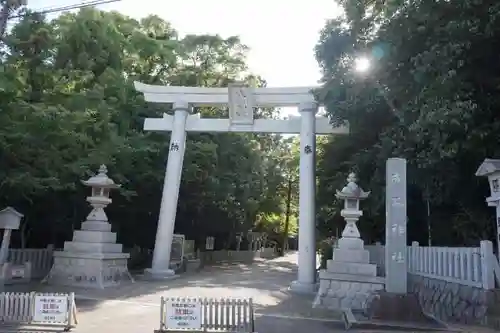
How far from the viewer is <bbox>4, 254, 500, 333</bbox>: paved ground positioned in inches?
386

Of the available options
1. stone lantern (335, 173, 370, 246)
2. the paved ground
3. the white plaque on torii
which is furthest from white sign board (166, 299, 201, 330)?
the white plaque on torii

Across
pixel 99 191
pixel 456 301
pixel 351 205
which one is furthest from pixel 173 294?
pixel 456 301

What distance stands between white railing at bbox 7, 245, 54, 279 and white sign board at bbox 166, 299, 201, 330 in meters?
10.5

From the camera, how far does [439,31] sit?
11.0 m

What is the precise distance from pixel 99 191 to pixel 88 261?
2477 millimetres

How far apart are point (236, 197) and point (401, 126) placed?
17.3 metres

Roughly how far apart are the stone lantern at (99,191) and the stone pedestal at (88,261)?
263 millimetres

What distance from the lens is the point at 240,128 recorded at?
20172 millimetres

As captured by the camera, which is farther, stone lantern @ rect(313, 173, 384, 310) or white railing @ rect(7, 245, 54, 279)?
white railing @ rect(7, 245, 54, 279)

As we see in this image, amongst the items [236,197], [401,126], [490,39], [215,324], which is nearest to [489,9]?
[490,39]

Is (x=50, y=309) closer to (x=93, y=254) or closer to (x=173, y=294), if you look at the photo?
(x=173, y=294)

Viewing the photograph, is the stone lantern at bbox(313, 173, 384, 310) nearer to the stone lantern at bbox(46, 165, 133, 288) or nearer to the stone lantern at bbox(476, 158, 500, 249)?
the stone lantern at bbox(476, 158, 500, 249)

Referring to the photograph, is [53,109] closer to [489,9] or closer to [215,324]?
[215,324]

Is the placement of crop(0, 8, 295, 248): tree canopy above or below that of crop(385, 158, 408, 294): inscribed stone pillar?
above
